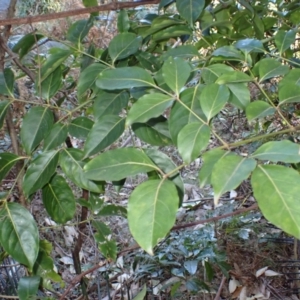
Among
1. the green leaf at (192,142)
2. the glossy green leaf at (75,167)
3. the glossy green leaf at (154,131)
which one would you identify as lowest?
the glossy green leaf at (75,167)

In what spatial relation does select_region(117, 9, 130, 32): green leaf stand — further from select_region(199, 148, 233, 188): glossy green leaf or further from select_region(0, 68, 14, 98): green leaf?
select_region(199, 148, 233, 188): glossy green leaf

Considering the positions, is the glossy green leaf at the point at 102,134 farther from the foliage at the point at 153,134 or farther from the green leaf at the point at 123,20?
the green leaf at the point at 123,20

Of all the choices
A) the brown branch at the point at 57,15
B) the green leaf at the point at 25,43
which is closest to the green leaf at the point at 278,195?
the brown branch at the point at 57,15

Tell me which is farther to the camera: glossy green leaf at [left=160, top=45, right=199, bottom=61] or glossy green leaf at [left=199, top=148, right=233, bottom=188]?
glossy green leaf at [left=160, top=45, right=199, bottom=61]

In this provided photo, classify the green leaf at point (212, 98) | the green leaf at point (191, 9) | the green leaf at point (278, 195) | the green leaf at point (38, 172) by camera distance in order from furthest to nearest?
the green leaf at point (191, 9), the green leaf at point (38, 172), the green leaf at point (212, 98), the green leaf at point (278, 195)

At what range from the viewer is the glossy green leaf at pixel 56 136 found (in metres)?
0.57

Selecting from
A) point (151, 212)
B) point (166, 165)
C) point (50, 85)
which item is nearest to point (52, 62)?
point (50, 85)

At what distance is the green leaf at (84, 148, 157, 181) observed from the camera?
0.40 m

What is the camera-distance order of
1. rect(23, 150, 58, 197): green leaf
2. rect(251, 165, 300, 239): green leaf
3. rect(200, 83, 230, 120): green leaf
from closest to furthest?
rect(251, 165, 300, 239): green leaf → rect(200, 83, 230, 120): green leaf → rect(23, 150, 58, 197): green leaf

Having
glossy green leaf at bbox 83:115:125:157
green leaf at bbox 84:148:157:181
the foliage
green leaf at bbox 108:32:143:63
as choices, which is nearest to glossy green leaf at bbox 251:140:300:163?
the foliage

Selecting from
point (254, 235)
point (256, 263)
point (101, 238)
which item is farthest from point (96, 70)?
point (254, 235)

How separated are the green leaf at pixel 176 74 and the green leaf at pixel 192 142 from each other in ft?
0.25

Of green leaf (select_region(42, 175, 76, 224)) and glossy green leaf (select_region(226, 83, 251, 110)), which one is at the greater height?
glossy green leaf (select_region(226, 83, 251, 110))

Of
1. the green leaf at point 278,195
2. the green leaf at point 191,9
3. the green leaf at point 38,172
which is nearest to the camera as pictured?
the green leaf at point 278,195
